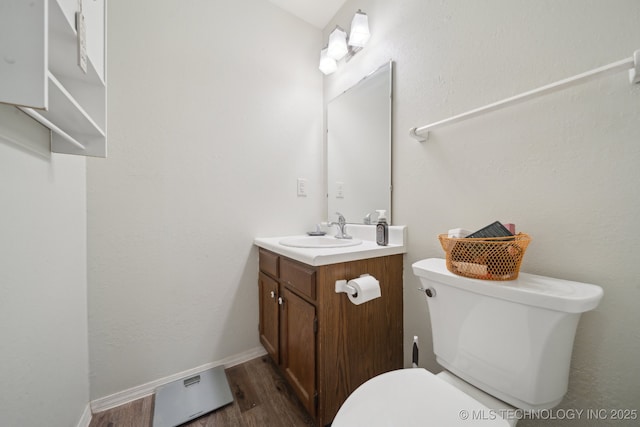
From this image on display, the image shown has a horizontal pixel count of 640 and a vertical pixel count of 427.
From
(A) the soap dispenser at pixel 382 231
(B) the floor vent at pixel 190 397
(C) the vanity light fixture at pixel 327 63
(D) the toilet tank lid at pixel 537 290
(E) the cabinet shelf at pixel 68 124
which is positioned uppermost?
(C) the vanity light fixture at pixel 327 63

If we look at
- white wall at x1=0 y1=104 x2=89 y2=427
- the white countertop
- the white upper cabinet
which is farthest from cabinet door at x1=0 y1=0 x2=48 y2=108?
the white countertop

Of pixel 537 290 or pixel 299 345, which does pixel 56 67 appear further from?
pixel 537 290

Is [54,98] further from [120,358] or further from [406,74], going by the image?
[406,74]

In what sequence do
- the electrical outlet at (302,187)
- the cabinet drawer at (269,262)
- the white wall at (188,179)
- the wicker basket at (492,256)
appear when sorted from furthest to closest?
Result: 1. the electrical outlet at (302,187)
2. the cabinet drawer at (269,262)
3. the white wall at (188,179)
4. the wicker basket at (492,256)

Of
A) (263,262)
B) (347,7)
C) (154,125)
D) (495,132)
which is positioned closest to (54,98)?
(154,125)

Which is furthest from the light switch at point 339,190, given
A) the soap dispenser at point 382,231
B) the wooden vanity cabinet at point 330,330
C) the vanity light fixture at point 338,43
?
the vanity light fixture at point 338,43

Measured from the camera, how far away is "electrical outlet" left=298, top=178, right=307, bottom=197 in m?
1.69

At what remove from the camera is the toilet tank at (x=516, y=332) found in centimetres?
58

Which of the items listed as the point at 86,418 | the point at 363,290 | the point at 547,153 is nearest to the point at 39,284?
the point at 86,418

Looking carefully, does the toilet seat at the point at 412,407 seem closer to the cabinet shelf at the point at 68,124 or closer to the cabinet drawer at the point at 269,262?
the cabinet drawer at the point at 269,262

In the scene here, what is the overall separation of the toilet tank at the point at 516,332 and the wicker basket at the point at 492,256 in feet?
0.09

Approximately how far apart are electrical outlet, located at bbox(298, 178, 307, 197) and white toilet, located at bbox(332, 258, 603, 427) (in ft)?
3.72

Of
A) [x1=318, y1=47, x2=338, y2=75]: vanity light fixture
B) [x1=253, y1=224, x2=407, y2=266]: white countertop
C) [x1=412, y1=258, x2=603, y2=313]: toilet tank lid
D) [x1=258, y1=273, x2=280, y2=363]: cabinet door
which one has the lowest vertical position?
[x1=258, y1=273, x2=280, y2=363]: cabinet door

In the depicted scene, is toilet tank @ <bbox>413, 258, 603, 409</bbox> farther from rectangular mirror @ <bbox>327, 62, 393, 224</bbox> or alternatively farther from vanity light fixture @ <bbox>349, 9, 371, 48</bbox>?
vanity light fixture @ <bbox>349, 9, 371, 48</bbox>
